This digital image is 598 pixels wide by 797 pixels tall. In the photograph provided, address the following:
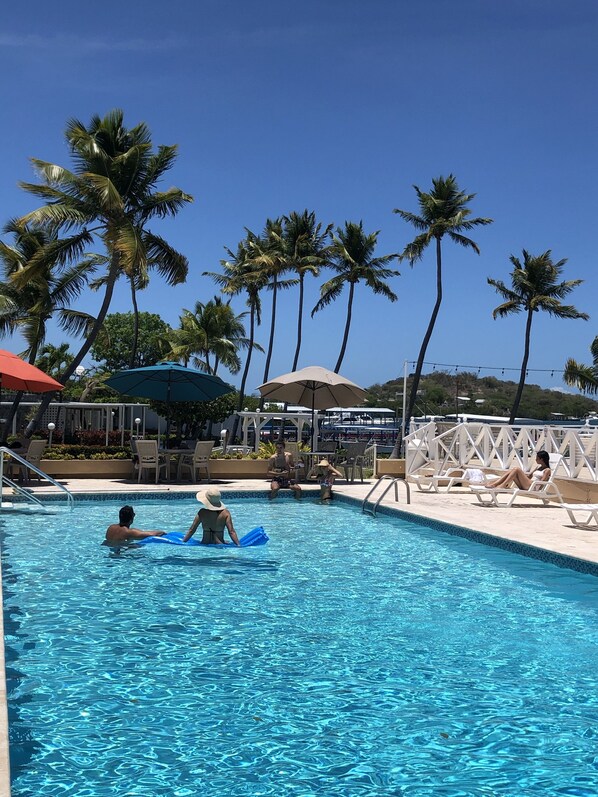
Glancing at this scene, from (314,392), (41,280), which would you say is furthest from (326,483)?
(41,280)

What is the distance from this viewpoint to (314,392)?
1822 cm

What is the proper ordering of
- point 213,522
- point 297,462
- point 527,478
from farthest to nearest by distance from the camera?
point 297,462
point 527,478
point 213,522

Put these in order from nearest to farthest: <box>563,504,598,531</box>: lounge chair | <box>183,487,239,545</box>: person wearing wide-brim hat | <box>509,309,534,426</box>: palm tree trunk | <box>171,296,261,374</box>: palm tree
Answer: <box>183,487,239,545</box>: person wearing wide-brim hat < <box>563,504,598,531</box>: lounge chair < <box>509,309,534,426</box>: palm tree trunk < <box>171,296,261,374</box>: palm tree

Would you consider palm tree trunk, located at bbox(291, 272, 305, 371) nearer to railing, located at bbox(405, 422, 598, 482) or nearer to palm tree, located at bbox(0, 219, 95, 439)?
palm tree, located at bbox(0, 219, 95, 439)

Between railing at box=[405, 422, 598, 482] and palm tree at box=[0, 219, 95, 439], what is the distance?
10.6 metres

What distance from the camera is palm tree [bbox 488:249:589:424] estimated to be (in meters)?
42.7

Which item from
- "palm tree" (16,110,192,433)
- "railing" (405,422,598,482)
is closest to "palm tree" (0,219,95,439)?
"palm tree" (16,110,192,433)

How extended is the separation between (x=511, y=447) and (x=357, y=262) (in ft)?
91.0

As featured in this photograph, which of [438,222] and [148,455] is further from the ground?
[438,222]

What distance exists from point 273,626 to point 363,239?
37.2 metres

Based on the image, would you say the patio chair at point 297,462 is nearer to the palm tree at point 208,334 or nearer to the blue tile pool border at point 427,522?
the blue tile pool border at point 427,522

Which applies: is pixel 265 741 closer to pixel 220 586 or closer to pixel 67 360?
pixel 220 586

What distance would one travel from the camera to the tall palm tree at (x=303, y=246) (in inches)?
1660

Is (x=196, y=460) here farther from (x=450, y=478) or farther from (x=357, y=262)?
(x=357, y=262)
